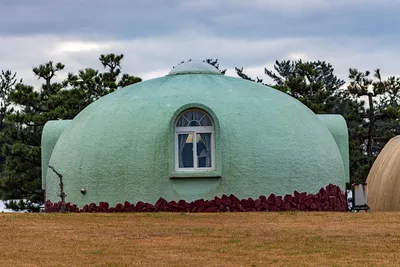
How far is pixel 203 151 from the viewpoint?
21.3m

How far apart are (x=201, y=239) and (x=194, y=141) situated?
253 inches

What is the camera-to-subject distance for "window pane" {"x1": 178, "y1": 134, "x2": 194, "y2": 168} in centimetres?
2128

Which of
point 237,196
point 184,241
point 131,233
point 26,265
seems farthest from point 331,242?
point 237,196

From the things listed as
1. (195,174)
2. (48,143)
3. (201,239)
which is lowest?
(201,239)

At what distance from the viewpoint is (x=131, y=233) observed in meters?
15.8

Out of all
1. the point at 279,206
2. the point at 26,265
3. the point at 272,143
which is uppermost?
the point at 272,143

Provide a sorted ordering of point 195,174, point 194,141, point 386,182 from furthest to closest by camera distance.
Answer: point 386,182, point 194,141, point 195,174

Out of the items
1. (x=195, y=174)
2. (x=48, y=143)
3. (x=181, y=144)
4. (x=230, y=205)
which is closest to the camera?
(x=195, y=174)

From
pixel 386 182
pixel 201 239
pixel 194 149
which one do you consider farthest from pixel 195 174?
pixel 386 182

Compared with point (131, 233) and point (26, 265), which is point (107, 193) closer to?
point (131, 233)

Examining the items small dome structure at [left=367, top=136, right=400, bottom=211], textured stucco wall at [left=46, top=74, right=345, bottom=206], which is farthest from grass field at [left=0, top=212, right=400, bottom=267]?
small dome structure at [left=367, top=136, right=400, bottom=211]

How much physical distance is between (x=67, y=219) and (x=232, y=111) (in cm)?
539

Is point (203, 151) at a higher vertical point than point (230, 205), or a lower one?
higher

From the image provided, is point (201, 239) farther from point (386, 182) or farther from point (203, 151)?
point (386, 182)
